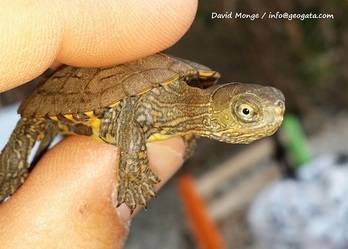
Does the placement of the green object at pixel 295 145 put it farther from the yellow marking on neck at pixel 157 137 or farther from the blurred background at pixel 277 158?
the yellow marking on neck at pixel 157 137

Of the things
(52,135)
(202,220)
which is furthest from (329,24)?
(52,135)

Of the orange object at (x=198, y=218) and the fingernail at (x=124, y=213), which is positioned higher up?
the fingernail at (x=124, y=213)

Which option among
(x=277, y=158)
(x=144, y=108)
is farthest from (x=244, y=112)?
(x=277, y=158)

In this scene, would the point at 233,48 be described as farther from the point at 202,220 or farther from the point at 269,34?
the point at 202,220

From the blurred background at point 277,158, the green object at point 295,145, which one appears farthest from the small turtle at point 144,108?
the green object at point 295,145

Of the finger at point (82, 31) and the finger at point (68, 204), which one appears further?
the finger at point (68, 204)

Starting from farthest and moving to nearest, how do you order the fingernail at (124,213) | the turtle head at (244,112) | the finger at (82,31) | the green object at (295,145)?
the green object at (295,145)
the fingernail at (124,213)
the turtle head at (244,112)
the finger at (82,31)

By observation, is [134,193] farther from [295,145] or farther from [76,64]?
[295,145]
